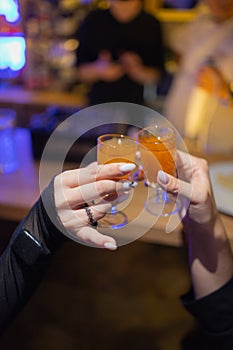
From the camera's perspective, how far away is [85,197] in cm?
75

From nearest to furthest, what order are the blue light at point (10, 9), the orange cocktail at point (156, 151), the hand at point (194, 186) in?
the hand at point (194, 186)
the orange cocktail at point (156, 151)
the blue light at point (10, 9)

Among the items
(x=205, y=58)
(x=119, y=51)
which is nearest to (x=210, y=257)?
(x=205, y=58)

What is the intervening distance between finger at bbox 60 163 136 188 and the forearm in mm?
278

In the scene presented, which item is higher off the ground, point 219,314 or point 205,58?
point 205,58

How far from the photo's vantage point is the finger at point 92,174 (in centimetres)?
78

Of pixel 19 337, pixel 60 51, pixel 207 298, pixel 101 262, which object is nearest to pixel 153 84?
pixel 60 51

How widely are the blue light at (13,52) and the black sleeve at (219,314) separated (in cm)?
267

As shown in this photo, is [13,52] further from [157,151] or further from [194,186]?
[194,186]

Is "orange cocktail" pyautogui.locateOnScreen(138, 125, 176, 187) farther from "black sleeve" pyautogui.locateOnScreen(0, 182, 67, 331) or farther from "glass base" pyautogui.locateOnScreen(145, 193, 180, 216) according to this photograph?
"black sleeve" pyautogui.locateOnScreen(0, 182, 67, 331)

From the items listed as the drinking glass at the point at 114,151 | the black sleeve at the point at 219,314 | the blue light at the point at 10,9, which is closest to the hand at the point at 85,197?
the drinking glass at the point at 114,151

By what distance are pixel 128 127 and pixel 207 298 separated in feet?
2.64

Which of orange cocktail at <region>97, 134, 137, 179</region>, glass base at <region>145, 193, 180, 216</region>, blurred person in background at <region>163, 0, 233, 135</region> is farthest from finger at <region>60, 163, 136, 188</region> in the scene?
blurred person in background at <region>163, 0, 233, 135</region>

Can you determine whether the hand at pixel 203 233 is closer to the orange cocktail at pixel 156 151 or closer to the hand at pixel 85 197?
the orange cocktail at pixel 156 151

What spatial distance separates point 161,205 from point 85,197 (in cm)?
49
